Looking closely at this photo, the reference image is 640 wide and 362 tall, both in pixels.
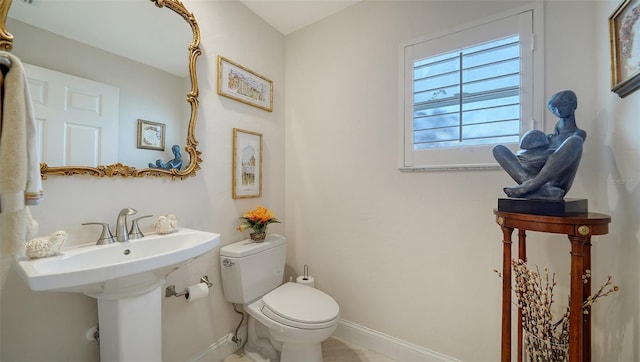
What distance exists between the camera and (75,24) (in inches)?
41.5

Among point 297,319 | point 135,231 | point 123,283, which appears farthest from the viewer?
point 297,319

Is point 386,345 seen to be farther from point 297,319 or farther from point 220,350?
point 220,350

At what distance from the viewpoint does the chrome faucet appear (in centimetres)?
111

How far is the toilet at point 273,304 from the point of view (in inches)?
50.6

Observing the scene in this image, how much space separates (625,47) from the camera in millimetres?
874

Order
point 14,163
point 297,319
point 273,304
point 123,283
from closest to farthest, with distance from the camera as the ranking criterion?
point 14,163, point 123,283, point 297,319, point 273,304

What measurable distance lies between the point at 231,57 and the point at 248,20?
1.18 ft

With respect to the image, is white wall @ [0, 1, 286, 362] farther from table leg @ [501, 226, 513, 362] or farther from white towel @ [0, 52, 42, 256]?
table leg @ [501, 226, 513, 362]

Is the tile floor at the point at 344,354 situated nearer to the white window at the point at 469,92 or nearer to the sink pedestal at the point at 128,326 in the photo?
the sink pedestal at the point at 128,326

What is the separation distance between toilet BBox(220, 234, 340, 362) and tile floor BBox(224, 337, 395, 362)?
0.12 metres

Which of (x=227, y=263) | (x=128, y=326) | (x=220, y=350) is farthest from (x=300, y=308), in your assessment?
(x=128, y=326)

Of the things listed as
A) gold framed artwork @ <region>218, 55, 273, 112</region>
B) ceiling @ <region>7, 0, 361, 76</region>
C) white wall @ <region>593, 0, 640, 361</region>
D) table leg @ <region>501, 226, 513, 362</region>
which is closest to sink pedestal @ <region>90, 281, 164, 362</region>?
ceiling @ <region>7, 0, 361, 76</region>

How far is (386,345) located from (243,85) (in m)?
2.02

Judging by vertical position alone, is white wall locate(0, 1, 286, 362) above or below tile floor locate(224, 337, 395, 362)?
above
